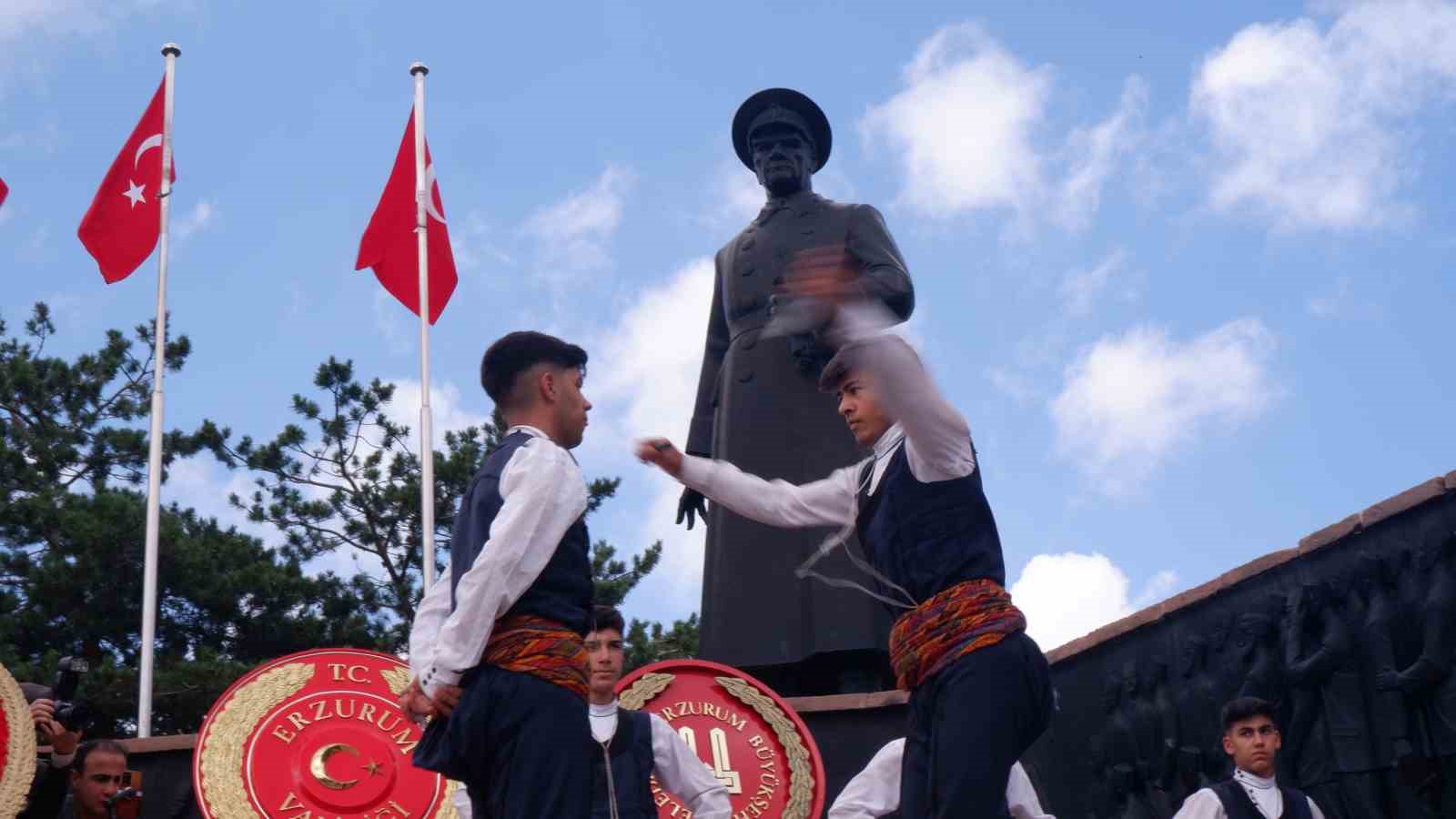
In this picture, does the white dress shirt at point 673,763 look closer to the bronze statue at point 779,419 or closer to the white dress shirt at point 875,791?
the white dress shirt at point 875,791

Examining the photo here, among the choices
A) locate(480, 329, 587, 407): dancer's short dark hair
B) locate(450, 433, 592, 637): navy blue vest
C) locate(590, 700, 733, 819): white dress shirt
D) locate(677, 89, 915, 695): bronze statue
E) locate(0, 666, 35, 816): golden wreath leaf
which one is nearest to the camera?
locate(450, 433, 592, 637): navy blue vest

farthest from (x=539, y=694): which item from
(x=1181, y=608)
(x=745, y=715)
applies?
(x=1181, y=608)

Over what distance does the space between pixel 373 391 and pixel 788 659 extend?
13.9m

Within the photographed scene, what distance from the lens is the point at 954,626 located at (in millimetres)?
3594

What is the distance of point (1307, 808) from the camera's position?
19.0ft

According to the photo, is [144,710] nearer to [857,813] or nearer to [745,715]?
[745,715]

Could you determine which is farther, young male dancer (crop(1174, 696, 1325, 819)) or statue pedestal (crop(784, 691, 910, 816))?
statue pedestal (crop(784, 691, 910, 816))

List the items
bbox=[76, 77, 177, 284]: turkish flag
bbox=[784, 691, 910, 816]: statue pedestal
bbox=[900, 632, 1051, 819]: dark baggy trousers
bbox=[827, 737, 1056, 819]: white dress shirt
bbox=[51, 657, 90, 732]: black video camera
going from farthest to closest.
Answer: bbox=[76, 77, 177, 284]: turkish flag
bbox=[784, 691, 910, 816]: statue pedestal
bbox=[51, 657, 90, 732]: black video camera
bbox=[827, 737, 1056, 819]: white dress shirt
bbox=[900, 632, 1051, 819]: dark baggy trousers

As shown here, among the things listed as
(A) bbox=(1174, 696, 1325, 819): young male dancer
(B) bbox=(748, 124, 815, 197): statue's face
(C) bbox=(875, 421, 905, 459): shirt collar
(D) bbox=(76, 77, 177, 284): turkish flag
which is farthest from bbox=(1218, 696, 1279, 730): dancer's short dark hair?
(D) bbox=(76, 77, 177, 284): turkish flag

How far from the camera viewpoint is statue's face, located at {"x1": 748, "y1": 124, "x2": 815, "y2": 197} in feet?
29.1

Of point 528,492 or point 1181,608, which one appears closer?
point 528,492

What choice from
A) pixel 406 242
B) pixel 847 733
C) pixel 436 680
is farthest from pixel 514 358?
pixel 406 242

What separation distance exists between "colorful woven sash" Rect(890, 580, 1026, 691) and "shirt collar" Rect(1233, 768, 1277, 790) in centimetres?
267

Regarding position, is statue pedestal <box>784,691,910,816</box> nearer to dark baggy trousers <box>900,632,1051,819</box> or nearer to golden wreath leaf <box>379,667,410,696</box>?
golden wreath leaf <box>379,667,410,696</box>
